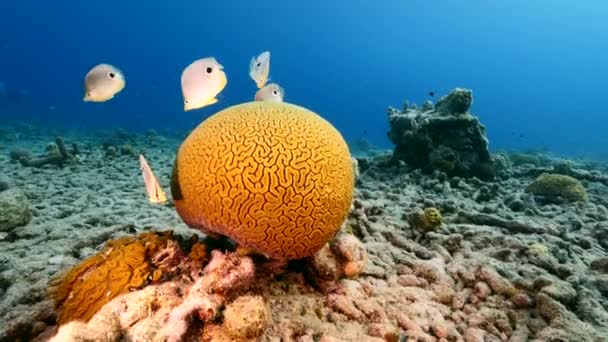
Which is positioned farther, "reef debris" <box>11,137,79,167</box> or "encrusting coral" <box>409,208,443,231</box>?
"reef debris" <box>11,137,79,167</box>

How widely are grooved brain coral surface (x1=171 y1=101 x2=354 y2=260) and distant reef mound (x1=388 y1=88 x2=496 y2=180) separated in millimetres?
6986

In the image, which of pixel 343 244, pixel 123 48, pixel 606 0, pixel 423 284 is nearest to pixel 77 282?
pixel 343 244

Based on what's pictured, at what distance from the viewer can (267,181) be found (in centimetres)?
298

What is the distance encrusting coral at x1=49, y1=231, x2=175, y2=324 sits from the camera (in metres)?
2.55

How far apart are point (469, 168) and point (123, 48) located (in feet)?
525

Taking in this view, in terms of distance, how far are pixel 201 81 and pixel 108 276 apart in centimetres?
198

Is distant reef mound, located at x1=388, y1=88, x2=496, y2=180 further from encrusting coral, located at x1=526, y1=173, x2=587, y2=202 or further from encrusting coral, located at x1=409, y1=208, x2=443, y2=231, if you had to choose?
encrusting coral, located at x1=409, y1=208, x2=443, y2=231

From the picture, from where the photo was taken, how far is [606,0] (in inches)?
5551

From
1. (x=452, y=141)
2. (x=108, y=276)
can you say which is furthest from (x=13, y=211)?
(x=452, y=141)

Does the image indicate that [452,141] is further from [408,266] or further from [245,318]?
[245,318]

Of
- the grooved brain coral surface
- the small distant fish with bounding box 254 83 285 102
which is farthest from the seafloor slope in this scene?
the small distant fish with bounding box 254 83 285 102

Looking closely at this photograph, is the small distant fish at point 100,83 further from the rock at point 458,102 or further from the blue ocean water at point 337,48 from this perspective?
the blue ocean water at point 337,48

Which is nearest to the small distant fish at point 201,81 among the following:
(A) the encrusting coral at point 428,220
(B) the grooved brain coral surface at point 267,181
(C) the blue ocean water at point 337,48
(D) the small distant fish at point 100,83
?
(B) the grooved brain coral surface at point 267,181

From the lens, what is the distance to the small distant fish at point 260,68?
4926mm
